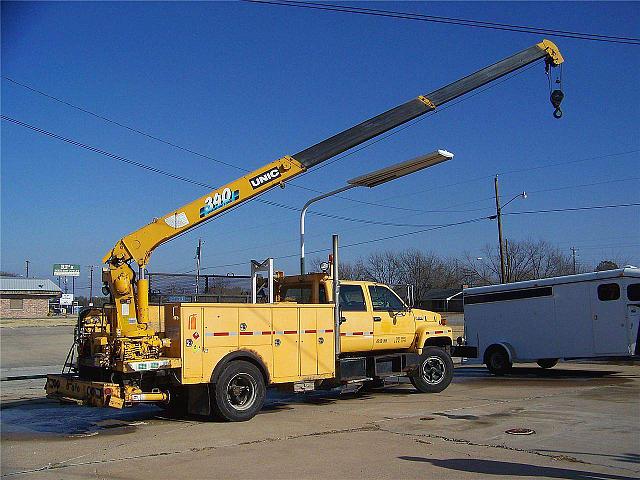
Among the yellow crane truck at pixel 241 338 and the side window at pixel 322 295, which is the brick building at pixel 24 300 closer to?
the yellow crane truck at pixel 241 338

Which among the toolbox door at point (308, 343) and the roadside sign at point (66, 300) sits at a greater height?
the roadside sign at point (66, 300)

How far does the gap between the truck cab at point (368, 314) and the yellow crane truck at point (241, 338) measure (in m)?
0.03

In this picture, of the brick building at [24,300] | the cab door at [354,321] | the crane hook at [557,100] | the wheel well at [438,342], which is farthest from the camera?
the brick building at [24,300]

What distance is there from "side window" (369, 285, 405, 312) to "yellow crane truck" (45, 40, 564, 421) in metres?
0.03

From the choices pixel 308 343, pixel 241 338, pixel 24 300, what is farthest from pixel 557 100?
pixel 24 300

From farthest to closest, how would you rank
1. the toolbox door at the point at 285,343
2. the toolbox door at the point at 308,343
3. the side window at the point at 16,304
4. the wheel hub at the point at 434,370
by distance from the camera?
the side window at the point at 16,304
the wheel hub at the point at 434,370
the toolbox door at the point at 308,343
the toolbox door at the point at 285,343

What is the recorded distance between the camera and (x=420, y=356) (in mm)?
15375

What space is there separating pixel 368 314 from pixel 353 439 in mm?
4872

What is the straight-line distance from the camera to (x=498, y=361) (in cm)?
2125

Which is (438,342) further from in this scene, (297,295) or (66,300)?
(66,300)

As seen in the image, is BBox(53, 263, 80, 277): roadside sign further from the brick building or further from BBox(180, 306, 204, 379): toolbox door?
BBox(180, 306, 204, 379): toolbox door

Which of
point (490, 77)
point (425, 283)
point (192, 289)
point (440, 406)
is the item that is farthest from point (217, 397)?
point (425, 283)

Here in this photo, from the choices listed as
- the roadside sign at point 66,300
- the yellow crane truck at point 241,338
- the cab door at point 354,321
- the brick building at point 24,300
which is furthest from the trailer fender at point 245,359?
the roadside sign at point 66,300

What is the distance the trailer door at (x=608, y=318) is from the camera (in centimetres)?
1823
